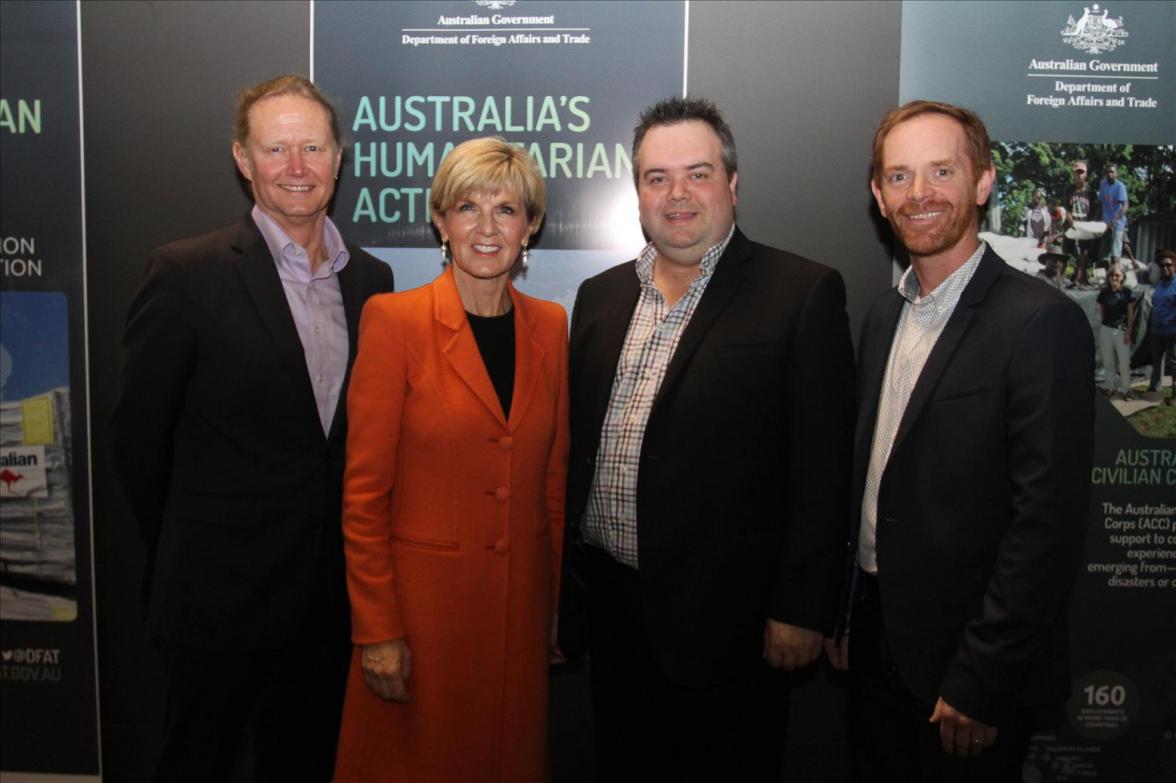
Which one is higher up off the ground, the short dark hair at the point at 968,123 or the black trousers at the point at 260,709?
the short dark hair at the point at 968,123

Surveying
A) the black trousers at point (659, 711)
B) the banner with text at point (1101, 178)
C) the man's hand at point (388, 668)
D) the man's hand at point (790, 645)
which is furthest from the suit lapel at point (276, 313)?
the banner with text at point (1101, 178)

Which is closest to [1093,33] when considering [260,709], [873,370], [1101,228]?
[1101,228]

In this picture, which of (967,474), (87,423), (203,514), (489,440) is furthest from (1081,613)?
(87,423)

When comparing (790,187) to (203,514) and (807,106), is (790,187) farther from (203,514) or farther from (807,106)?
(203,514)

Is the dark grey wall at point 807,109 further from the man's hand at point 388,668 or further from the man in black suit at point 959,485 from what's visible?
the man's hand at point 388,668

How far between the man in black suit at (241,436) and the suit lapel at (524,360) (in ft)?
1.64

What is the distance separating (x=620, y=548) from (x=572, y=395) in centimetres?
47

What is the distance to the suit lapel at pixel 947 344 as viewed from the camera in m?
1.86

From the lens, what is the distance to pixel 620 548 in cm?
221

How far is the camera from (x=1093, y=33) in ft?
9.62

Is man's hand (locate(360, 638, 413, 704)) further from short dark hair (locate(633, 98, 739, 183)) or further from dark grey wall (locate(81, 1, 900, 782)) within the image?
short dark hair (locate(633, 98, 739, 183))

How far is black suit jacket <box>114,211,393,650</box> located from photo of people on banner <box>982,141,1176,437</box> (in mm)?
2444

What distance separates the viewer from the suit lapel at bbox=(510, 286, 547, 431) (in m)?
2.12

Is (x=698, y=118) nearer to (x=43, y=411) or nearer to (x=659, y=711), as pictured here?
(x=659, y=711)
